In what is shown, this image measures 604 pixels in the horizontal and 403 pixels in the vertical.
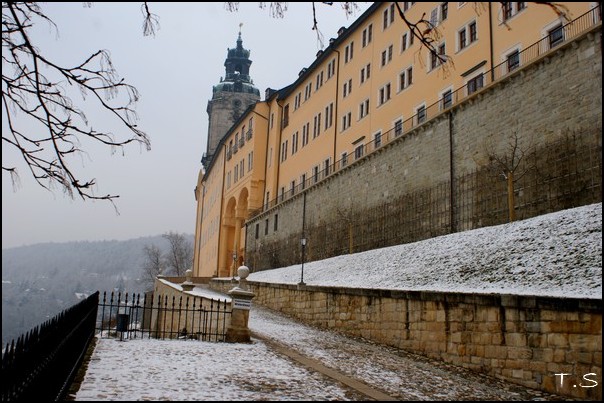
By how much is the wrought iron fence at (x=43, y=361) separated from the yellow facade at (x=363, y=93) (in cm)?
433

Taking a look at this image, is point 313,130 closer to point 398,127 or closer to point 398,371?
point 398,127

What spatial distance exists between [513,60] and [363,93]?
13.7 m

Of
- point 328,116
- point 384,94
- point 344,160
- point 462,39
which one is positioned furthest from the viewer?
point 328,116

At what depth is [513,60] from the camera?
21.9 meters

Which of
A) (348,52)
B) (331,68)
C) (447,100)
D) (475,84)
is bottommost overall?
(447,100)

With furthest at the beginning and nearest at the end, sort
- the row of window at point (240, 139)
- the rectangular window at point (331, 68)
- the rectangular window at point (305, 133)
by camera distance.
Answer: the row of window at point (240, 139), the rectangular window at point (305, 133), the rectangular window at point (331, 68)

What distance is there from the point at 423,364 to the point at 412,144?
1595 centimetres

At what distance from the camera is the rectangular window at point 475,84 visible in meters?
23.5

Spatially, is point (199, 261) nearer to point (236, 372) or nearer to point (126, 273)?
point (236, 372)

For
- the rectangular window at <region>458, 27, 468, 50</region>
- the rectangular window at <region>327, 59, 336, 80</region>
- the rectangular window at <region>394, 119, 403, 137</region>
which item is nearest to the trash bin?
the rectangular window at <region>394, 119, 403, 137</region>

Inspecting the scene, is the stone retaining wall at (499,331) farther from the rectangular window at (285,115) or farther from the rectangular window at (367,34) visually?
the rectangular window at (285,115)

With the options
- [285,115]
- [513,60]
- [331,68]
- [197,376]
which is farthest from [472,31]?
[285,115]

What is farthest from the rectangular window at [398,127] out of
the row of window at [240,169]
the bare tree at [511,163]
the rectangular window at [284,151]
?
the row of window at [240,169]

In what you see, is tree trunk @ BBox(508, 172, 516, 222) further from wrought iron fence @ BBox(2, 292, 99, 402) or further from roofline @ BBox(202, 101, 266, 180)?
roofline @ BBox(202, 101, 266, 180)
